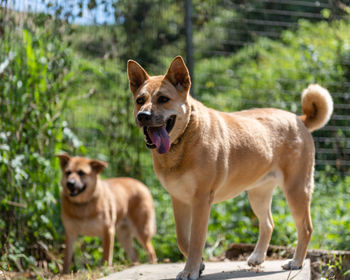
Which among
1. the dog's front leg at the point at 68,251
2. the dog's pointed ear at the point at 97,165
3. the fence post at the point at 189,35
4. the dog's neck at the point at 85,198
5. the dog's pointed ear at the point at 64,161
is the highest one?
the fence post at the point at 189,35

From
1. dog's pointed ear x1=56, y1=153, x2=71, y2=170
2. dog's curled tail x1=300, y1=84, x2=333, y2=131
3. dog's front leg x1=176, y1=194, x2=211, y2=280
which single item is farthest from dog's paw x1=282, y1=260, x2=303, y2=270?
dog's pointed ear x1=56, y1=153, x2=71, y2=170

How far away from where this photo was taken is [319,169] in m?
8.06

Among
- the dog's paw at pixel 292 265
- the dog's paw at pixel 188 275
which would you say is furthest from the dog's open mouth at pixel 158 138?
the dog's paw at pixel 292 265

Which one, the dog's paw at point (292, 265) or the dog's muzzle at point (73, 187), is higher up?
the dog's muzzle at point (73, 187)

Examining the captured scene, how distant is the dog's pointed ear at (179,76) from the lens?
359 centimetres

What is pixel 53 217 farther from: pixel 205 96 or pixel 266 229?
pixel 205 96

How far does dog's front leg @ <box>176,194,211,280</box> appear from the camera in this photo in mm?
3404

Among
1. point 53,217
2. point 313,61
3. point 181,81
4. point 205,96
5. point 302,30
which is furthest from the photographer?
point 302,30

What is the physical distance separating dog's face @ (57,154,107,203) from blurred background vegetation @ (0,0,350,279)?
18 cm

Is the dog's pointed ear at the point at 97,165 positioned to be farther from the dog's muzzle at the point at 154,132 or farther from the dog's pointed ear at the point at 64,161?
the dog's muzzle at the point at 154,132

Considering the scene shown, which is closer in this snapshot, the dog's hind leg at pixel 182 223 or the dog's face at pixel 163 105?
the dog's face at pixel 163 105

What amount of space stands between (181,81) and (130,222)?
11.3ft

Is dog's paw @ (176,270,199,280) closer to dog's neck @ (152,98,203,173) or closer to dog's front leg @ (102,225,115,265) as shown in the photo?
dog's neck @ (152,98,203,173)

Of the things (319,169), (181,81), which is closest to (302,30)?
(319,169)
